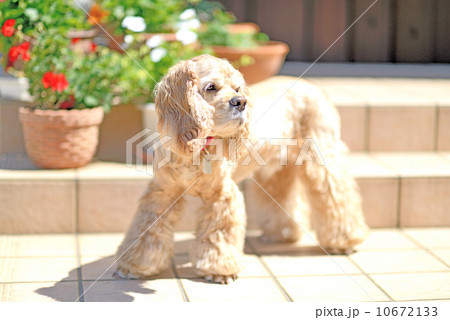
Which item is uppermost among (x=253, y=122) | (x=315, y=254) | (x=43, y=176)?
(x=253, y=122)

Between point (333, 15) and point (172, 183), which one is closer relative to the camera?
point (172, 183)

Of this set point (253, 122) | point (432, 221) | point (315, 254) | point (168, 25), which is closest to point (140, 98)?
point (168, 25)

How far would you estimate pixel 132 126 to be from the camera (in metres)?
5.09

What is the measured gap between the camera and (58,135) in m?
4.68

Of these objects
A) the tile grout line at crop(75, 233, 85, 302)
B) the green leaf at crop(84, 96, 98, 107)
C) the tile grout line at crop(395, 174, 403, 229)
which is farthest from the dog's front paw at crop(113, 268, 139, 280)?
the tile grout line at crop(395, 174, 403, 229)

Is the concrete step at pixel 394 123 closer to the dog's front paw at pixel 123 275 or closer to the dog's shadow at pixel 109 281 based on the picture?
the dog's shadow at pixel 109 281

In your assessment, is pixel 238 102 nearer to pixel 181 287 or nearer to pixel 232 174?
pixel 232 174

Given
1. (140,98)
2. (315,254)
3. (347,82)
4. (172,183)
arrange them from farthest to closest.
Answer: (347,82)
(140,98)
(315,254)
(172,183)

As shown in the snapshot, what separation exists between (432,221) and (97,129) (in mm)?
2176

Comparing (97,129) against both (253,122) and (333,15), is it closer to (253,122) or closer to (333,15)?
(253,122)

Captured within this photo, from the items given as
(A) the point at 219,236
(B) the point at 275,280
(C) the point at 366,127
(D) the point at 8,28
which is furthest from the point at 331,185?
(D) the point at 8,28

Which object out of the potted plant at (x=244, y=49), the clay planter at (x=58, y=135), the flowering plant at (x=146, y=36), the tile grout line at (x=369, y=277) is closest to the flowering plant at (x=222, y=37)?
the potted plant at (x=244, y=49)

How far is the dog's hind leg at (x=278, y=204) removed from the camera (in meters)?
4.63

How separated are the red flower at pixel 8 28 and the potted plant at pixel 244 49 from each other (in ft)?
4.69
